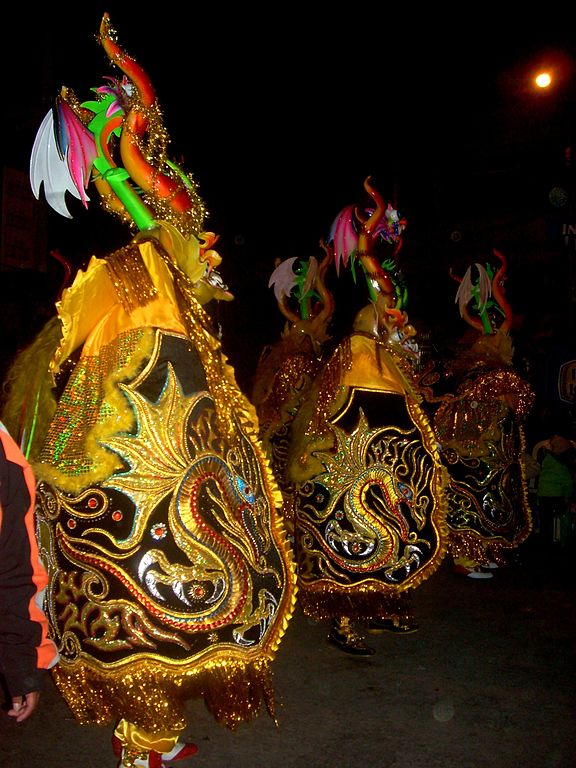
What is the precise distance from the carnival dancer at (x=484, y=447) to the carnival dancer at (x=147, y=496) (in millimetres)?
3741

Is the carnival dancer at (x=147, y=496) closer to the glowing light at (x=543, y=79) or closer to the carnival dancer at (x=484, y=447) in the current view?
the carnival dancer at (x=484, y=447)

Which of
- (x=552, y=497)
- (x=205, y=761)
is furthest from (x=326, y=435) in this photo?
(x=552, y=497)

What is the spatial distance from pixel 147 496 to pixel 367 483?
74.7 inches

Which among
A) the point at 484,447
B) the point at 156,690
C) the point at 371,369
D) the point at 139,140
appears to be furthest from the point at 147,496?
the point at 484,447

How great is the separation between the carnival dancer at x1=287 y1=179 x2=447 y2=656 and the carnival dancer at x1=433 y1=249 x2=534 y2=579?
1.81m

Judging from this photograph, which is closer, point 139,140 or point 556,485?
point 139,140

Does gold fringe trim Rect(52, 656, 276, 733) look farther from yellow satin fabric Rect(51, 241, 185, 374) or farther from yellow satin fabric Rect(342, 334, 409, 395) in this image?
yellow satin fabric Rect(342, 334, 409, 395)

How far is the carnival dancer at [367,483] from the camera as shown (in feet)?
11.7

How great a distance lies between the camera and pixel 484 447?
5586 mm

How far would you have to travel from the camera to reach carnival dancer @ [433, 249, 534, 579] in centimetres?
555

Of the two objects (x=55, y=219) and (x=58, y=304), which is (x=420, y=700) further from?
(x=55, y=219)

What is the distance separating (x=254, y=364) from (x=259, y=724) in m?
5.77

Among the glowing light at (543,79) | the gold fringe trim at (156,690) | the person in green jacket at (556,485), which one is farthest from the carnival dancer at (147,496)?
the glowing light at (543,79)

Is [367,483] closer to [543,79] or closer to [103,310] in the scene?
[103,310]
